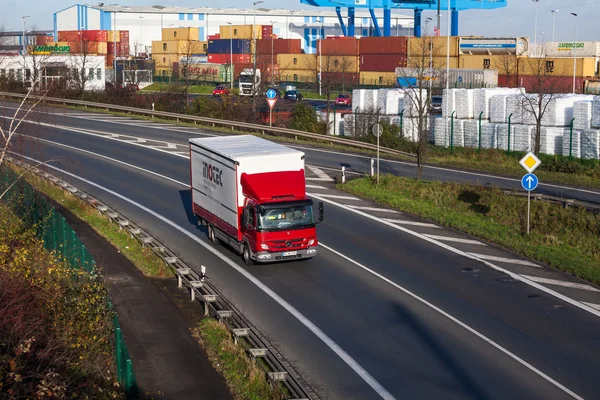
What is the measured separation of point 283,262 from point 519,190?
13.4 m

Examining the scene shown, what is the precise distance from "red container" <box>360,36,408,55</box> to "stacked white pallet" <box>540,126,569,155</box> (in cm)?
4430

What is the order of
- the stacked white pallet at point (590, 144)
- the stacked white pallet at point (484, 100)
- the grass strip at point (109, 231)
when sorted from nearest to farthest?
the grass strip at point (109, 231), the stacked white pallet at point (590, 144), the stacked white pallet at point (484, 100)

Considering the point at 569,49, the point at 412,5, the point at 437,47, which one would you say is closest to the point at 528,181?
the point at 437,47

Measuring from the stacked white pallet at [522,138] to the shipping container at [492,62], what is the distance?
1059 inches

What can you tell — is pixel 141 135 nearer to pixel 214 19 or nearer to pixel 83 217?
pixel 83 217

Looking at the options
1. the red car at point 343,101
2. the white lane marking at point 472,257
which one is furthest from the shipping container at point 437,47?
the white lane marking at point 472,257

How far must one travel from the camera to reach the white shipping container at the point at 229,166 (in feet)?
69.6

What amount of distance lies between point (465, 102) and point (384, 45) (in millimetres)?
42471

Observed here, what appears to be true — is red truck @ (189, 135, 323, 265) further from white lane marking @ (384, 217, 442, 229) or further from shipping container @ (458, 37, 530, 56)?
shipping container @ (458, 37, 530, 56)

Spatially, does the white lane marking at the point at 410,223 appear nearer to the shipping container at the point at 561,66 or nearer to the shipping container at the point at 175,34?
the shipping container at the point at 561,66

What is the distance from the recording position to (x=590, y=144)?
125 feet

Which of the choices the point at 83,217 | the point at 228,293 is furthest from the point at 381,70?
the point at 228,293

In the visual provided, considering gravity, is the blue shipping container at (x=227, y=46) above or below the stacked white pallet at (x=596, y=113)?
above

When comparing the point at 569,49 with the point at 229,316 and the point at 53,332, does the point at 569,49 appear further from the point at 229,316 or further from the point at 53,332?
the point at 53,332
